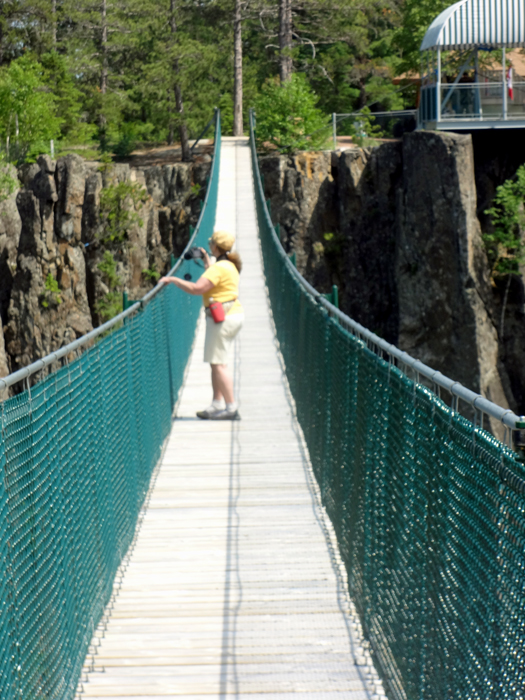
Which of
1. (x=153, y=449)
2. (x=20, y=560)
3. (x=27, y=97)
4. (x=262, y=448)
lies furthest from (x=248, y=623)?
(x=27, y=97)

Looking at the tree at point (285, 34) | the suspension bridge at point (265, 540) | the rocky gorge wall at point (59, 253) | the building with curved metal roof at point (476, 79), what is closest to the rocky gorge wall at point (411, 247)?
the building with curved metal roof at point (476, 79)

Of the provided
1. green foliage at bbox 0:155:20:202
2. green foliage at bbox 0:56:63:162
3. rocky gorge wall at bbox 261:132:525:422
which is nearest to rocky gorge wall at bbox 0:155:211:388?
green foliage at bbox 0:155:20:202

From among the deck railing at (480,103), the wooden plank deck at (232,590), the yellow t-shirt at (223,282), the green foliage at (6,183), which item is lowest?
the wooden plank deck at (232,590)

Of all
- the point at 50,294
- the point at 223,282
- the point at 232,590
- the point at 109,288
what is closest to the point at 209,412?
the point at 223,282

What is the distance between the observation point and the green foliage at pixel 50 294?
71.9 ft

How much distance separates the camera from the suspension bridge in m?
2.07

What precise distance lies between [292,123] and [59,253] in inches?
284

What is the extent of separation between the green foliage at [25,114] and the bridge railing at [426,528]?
71.6 ft

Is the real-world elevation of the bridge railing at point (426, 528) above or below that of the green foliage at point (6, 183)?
below

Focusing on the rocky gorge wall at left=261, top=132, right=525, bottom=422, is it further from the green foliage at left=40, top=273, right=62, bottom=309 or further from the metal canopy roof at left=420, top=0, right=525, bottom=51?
the green foliage at left=40, top=273, right=62, bottom=309

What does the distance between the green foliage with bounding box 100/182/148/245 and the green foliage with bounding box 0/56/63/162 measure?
323 centimetres

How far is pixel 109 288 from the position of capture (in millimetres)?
23141

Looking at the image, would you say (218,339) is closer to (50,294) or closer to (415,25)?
(50,294)

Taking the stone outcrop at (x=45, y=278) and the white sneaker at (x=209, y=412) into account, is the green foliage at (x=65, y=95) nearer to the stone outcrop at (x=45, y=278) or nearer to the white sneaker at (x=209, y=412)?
the stone outcrop at (x=45, y=278)
